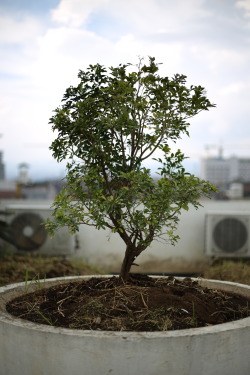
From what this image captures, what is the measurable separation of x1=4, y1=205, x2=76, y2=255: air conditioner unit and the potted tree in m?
3.46

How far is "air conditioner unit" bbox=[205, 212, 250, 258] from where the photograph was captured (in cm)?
659

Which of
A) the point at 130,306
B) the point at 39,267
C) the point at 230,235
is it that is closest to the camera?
the point at 130,306

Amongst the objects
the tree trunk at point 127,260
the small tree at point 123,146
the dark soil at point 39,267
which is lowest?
the dark soil at point 39,267

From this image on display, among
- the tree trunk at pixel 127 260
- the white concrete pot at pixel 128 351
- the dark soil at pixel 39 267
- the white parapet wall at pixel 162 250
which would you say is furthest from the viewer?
the white parapet wall at pixel 162 250

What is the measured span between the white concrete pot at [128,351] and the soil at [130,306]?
18 centimetres

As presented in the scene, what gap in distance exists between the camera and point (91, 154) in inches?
112

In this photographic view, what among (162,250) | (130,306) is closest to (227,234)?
(162,250)

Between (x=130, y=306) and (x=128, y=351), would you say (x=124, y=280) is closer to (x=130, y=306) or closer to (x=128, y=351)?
(x=130, y=306)

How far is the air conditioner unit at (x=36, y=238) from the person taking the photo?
22.1 ft

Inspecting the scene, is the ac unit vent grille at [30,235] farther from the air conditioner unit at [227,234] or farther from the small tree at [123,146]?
the small tree at [123,146]

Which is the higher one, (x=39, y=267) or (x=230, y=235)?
(x=230, y=235)

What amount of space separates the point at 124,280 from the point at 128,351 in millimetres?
941

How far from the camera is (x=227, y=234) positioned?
21.8ft

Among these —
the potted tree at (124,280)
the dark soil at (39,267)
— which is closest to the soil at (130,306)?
the potted tree at (124,280)
